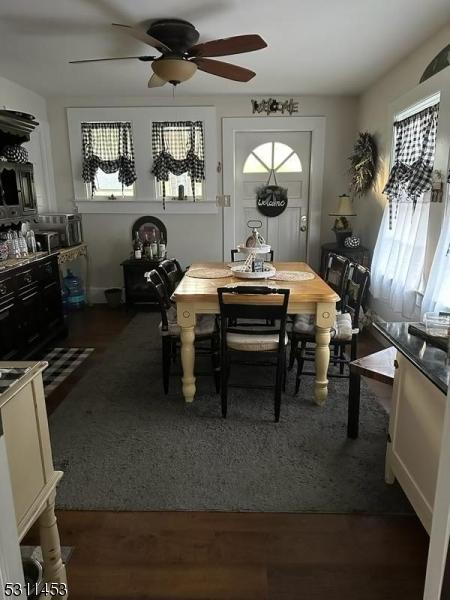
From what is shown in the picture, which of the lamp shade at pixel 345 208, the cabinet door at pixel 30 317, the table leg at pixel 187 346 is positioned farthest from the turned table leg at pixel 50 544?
the lamp shade at pixel 345 208

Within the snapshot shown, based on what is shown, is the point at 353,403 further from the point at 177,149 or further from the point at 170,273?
the point at 177,149

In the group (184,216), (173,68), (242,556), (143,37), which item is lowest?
(242,556)

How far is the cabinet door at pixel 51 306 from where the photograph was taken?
3711mm

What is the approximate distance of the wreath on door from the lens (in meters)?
5.07

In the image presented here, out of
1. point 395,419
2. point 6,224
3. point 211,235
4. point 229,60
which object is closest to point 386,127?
point 229,60

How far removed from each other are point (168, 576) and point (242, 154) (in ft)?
14.7

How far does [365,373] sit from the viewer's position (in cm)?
214

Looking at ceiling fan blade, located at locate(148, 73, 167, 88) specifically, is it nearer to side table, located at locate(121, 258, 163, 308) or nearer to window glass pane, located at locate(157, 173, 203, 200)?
window glass pane, located at locate(157, 173, 203, 200)

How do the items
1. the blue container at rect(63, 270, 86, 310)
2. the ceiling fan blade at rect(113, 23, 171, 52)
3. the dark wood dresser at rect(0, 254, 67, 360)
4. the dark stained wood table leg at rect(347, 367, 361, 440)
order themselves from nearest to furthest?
the dark stained wood table leg at rect(347, 367, 361, 440) < the ceiling fan blade at rect(113, 23, 171, 52) < the dark wood dresser at rect(0, 254, 67, 360) < the blue container at rect(63, 270, 86, 310)

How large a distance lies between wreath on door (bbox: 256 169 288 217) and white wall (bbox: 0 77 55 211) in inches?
99.5


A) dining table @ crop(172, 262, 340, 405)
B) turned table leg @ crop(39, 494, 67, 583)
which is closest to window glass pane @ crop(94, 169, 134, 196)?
dining table @ crop(172, 262, 340, 405)

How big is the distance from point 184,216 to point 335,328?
2.91 meters

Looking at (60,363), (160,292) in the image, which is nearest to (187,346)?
(160,292)

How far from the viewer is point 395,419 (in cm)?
192
